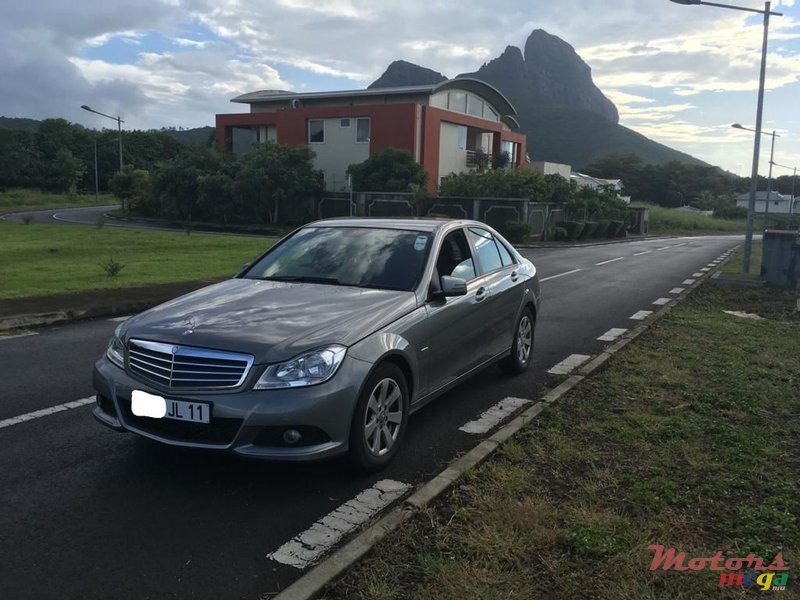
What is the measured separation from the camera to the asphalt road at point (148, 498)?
3102 millimetres

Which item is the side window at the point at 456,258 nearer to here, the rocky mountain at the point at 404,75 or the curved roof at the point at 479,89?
the curved roof at the point at 479,89

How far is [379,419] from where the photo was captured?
14.1 ft

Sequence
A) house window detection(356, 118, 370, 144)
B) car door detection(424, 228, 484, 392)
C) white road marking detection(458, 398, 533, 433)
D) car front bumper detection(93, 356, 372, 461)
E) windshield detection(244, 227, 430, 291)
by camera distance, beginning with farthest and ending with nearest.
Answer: house window detection(356, 118, 370, 144), white road marking detection(458, 398, 533, 433), windshield detection(244, 227, 430, 291), car door detection(424, 228, 484, 392), car front bumper detection(93, 356, 372, 461)

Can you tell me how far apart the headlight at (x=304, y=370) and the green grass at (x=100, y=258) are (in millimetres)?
8645

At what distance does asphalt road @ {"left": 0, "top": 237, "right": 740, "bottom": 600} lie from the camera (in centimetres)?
310

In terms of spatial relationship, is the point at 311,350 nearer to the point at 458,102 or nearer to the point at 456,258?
the point at 456,258

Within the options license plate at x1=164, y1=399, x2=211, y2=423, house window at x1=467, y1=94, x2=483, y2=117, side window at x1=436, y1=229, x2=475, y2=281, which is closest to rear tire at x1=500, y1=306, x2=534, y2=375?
side window at x1=436, y1=229, x2=475, y2=281

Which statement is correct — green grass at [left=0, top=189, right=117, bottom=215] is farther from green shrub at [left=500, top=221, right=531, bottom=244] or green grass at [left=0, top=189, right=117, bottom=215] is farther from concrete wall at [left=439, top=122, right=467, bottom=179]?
green shrub at [left=500, top=221, right=531, bottom=244]

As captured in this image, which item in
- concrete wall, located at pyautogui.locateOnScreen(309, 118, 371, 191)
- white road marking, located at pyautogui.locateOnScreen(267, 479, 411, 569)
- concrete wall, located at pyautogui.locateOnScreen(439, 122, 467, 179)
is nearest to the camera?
white road marking, located at pyautogui.locateOnScreen(267, 479, 411, 569)

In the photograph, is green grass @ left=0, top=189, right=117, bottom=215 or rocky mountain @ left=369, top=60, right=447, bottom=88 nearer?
green grass @ left=0, top=189, right=117, bottom=215

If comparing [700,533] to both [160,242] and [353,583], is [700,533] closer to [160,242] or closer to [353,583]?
[353,583]

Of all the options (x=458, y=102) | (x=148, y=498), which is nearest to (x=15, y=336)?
(x=148, y=498)

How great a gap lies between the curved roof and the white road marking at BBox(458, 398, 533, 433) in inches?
1620

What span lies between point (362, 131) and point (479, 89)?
1243 cm
